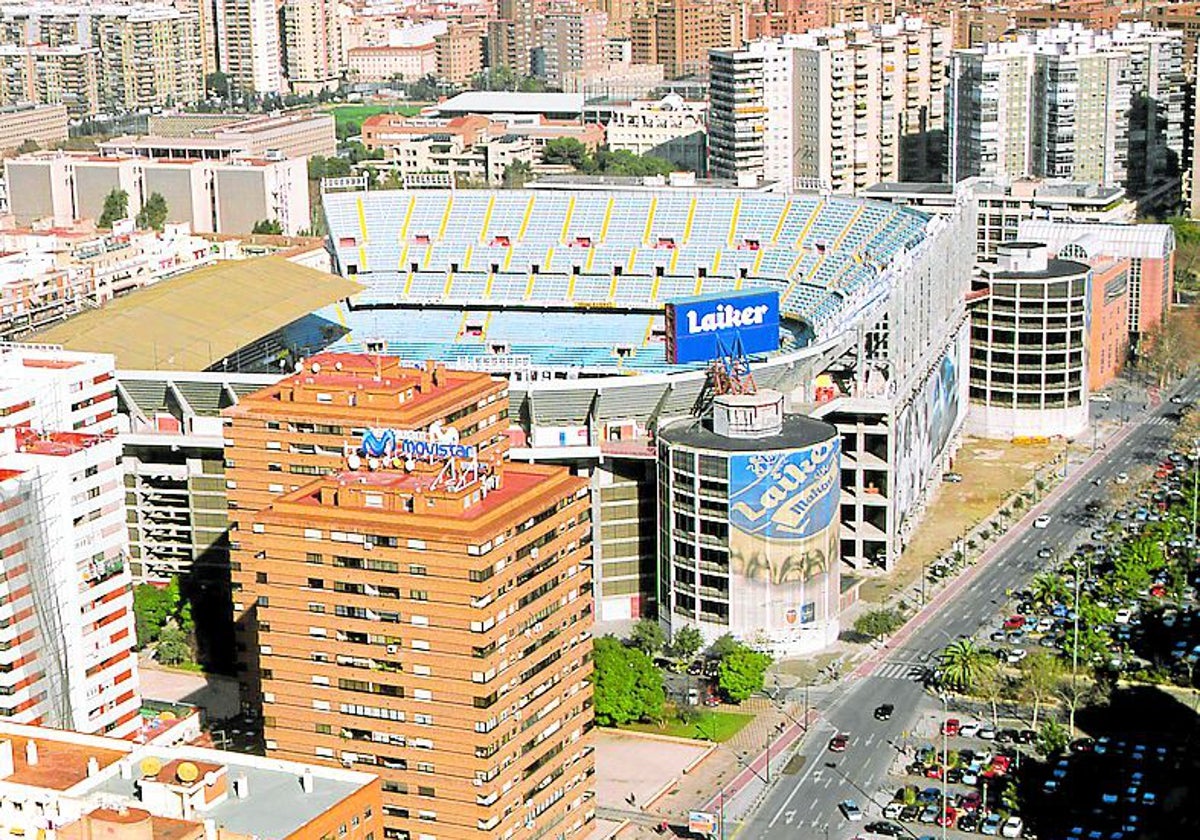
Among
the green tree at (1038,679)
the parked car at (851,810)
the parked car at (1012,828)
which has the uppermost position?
the green tree at (1038,679)

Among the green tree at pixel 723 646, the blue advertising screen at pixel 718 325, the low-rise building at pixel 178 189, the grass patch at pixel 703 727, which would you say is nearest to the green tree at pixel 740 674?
the green tree at pixel 723 646

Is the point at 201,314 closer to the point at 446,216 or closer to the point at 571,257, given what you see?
the point at 446,216

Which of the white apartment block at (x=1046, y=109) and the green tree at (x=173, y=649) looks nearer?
the green tree at (x=173, y=649)

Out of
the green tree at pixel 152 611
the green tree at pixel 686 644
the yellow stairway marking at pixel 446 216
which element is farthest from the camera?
the yellow stairway marking at pixel 446 216

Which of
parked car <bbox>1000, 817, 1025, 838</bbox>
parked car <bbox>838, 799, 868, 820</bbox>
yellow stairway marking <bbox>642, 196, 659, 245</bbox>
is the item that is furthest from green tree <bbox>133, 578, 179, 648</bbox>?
yellow stairway marking <bbox>642, 196, 659, 245</bbox>

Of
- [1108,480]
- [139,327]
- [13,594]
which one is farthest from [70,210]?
[13,594]

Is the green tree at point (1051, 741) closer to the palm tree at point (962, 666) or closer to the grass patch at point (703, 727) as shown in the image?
the palm tree at point (962, 666)

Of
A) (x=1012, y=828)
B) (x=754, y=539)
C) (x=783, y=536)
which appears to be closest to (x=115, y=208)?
(x=754, y=539)
